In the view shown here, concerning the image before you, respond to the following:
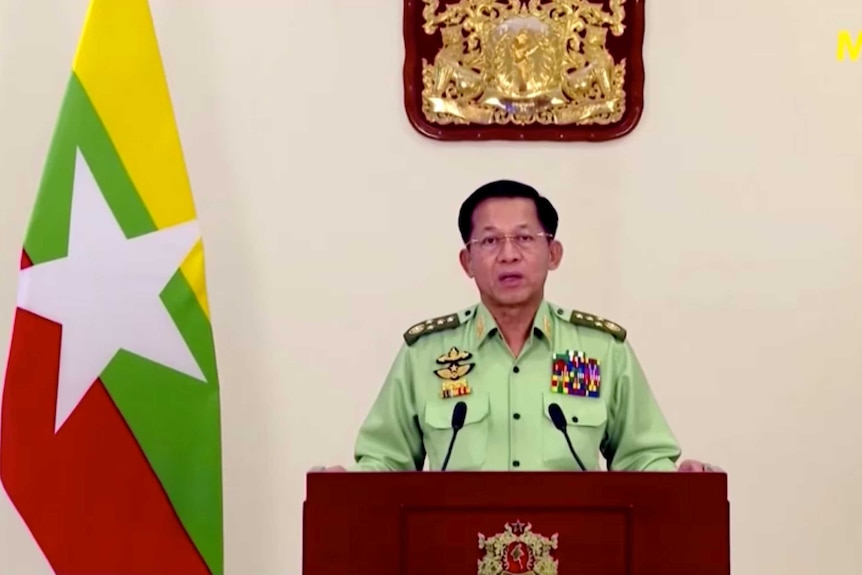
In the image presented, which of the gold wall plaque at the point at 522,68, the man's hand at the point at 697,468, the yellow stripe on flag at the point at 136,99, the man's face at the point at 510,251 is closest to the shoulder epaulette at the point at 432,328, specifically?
the man's face at the point at 510,251

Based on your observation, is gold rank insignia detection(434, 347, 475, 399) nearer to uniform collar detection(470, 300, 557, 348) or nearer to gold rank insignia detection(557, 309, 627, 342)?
uniform collar detection(470, 300, 557, 348)

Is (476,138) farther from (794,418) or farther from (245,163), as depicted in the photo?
(794,418)

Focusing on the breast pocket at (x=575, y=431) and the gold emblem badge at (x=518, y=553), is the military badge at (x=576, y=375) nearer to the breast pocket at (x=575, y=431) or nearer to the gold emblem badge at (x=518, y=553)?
the breast pocket at (x=575, y=431)

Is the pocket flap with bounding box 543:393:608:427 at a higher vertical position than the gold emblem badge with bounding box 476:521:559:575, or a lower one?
higher

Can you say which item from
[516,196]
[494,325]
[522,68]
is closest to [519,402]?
[494,325]

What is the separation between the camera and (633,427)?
1748 mm

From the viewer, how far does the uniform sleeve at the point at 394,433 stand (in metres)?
1.78

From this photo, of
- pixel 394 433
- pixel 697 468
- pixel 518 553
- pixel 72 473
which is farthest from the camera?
pixel 72 473

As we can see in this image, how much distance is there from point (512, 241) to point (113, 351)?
0.93m

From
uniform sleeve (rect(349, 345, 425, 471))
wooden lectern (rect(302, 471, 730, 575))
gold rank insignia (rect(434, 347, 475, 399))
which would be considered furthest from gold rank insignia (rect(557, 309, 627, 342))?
wooden lectern (rect(302, 471, 730, 575))

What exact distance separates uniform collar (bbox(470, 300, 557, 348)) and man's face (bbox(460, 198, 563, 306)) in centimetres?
4

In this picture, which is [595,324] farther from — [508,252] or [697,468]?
[697,468]

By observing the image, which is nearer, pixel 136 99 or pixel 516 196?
pixel 516 196

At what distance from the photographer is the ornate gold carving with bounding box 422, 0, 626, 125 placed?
8.71 feet
